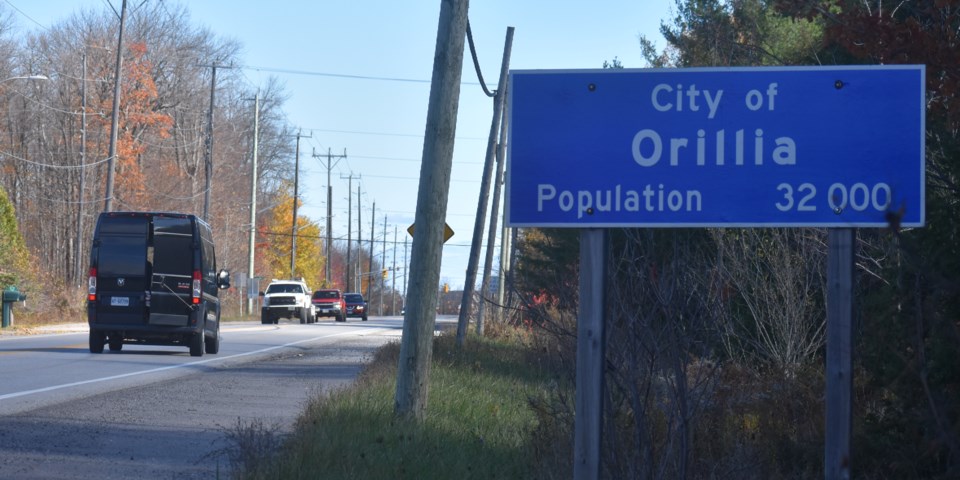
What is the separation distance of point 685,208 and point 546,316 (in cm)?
200

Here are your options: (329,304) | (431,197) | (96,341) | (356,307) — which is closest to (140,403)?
(431,197)

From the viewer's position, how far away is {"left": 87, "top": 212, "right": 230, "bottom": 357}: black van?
2103cm

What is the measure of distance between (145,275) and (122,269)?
439 mm

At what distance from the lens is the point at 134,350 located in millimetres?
23625

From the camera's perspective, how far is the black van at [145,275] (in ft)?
69.0

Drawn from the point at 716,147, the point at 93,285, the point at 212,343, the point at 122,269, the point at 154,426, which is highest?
the point at 716,147

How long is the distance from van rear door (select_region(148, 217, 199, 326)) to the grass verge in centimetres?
836

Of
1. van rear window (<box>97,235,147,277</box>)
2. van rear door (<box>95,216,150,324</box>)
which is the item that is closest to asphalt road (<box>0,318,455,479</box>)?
van rear door (<box>95,216,150,324</box>)

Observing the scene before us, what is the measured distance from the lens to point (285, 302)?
51.9m

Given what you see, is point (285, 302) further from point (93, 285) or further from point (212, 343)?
point (93, 285)

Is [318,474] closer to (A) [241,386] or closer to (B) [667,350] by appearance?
(B) [667,350]

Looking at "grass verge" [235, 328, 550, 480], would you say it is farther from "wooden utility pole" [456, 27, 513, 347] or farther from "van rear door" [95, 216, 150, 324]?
"wooden utility pole" [456, 27, 513, 347]

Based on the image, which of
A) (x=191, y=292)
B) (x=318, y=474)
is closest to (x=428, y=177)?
(x=318, y=474)

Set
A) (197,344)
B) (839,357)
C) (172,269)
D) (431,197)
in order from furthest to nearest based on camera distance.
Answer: (197,344), (172,269), (431,197), (839,357)
